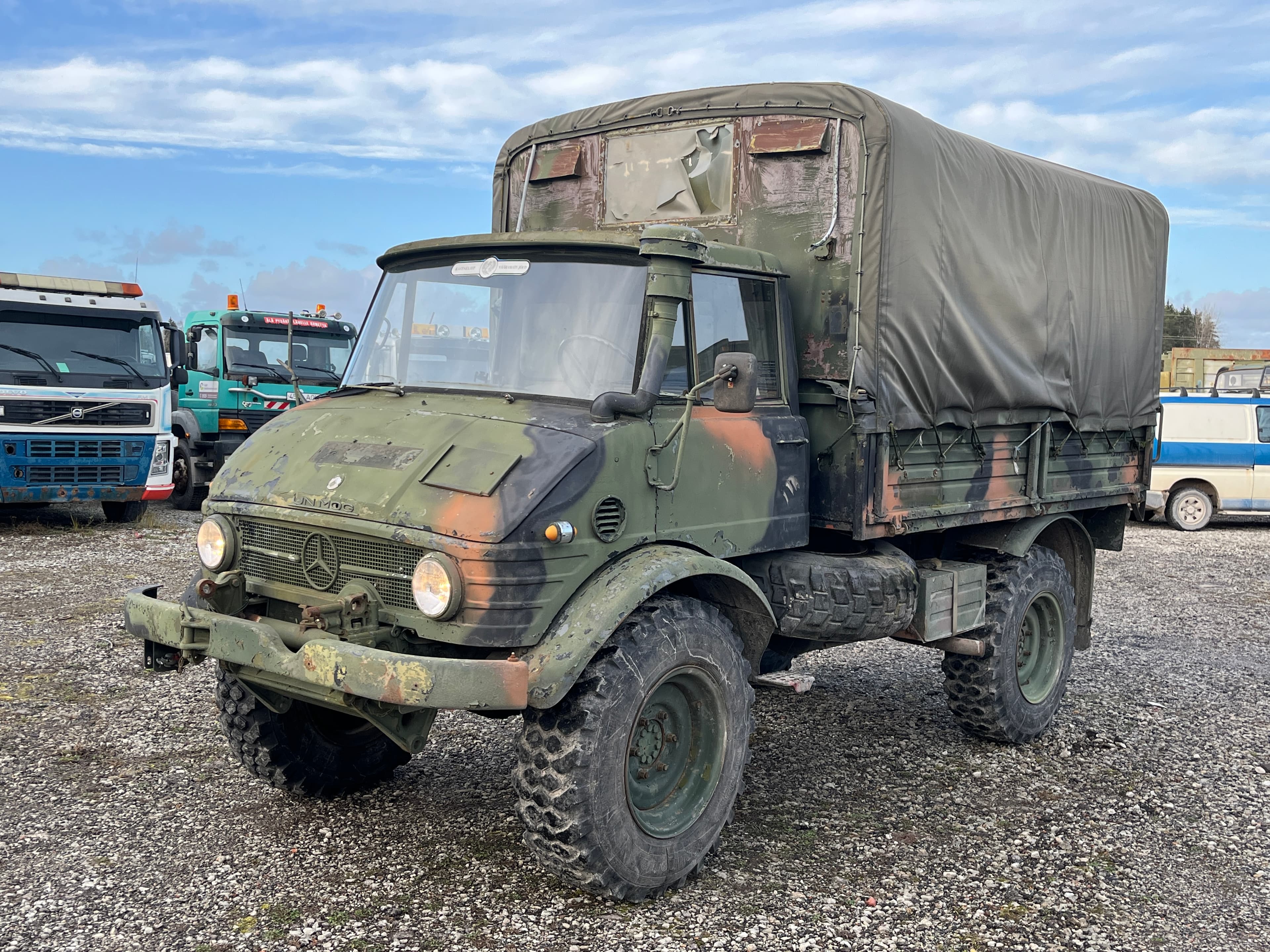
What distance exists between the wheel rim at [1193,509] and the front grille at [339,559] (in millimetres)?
16237

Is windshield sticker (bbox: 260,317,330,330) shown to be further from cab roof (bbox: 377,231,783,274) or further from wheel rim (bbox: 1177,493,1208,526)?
wheel rim (bbox: 1177,493,1208,526)

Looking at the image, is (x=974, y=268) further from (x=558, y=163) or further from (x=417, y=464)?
(x=417, y=464)

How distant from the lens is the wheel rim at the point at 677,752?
4203 millimetres

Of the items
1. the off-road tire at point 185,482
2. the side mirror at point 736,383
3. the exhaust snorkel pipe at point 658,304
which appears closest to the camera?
the exhaust snorkel pipe at point 658,304

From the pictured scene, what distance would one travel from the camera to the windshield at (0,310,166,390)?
41.1 feet

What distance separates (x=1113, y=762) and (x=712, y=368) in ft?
11.1

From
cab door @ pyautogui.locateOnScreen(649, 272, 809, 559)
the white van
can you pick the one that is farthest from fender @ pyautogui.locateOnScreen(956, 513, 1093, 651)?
the white van

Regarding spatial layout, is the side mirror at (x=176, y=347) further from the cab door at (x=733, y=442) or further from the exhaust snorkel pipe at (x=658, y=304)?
the exhaust snorkel pipe at (x=658, y=304)

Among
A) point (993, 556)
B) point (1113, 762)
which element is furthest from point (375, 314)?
point (1113, 762)

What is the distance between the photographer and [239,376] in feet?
50.5

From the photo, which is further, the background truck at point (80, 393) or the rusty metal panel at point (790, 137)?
the background truck at point (80, 393)

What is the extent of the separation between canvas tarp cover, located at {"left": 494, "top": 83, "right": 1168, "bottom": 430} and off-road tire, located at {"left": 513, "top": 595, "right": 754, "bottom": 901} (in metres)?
1.72

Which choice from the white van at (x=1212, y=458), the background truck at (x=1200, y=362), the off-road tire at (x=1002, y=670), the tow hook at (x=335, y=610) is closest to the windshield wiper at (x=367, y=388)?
the tow hook at (x=335, y=610)

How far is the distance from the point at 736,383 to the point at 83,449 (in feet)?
36.2
